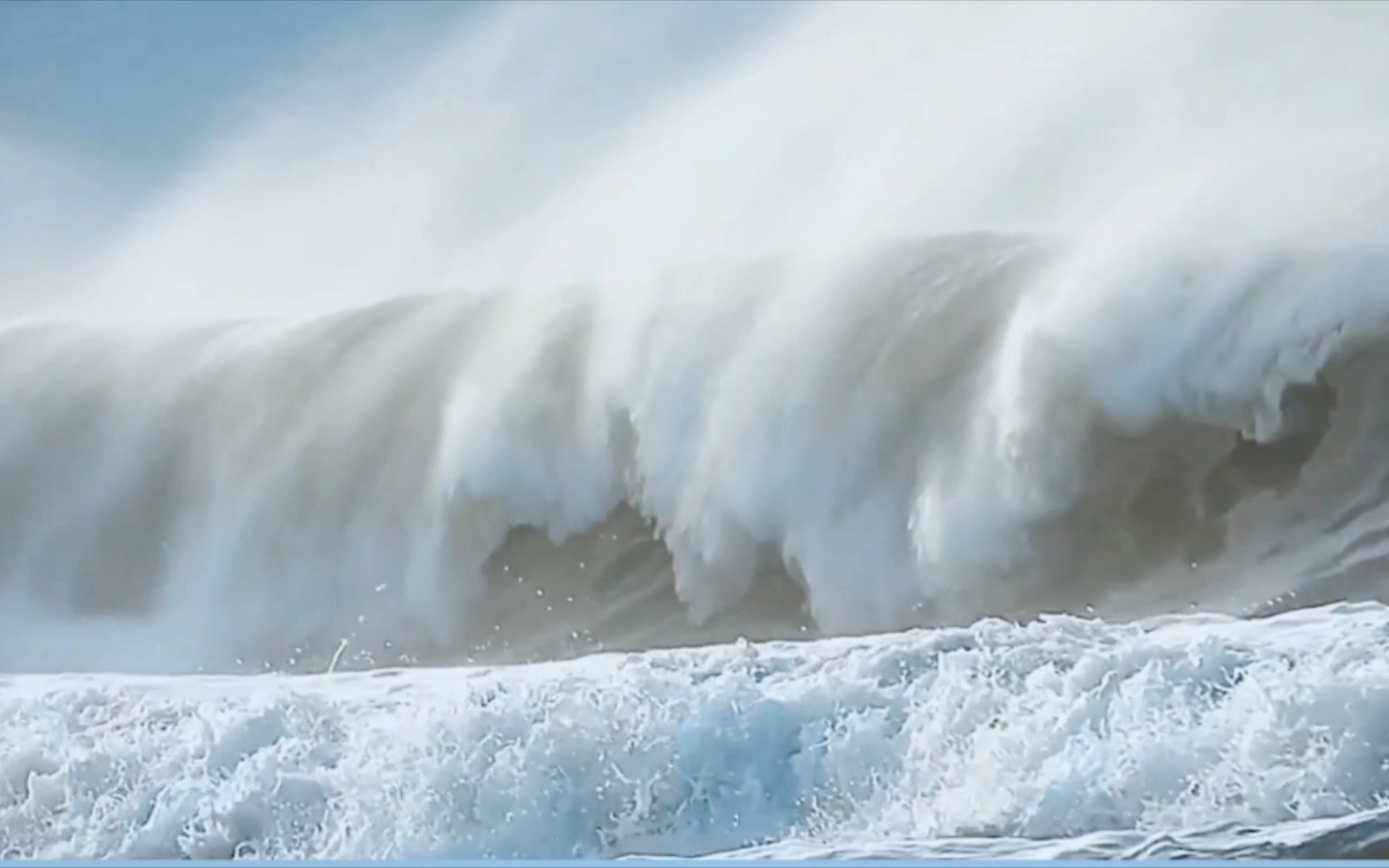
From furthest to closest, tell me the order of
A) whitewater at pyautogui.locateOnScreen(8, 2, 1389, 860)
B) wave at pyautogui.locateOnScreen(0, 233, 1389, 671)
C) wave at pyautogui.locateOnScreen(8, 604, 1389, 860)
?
wave at pyautogui.locateOnScreen(0, 233, 1389, 671)
whitewater at pyautogui.locateOnScreen(8, 2, 1389, 860)
wave at pyautogui.locateOnScreen(8, 604, 1389, 860)

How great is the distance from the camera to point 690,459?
3764 millimetres

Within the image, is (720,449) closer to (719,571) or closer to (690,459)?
(690,459)

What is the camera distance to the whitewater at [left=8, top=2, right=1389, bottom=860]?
3.42m

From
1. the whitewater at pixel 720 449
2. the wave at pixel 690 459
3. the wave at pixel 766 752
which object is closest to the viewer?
the wave at pixel 766 752

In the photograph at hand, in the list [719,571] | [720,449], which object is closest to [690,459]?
[720,449]

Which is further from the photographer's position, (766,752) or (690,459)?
(690,459)

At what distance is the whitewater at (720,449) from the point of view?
3.42 m

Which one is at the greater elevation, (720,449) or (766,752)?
(720,449)

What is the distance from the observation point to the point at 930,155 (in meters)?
3.75

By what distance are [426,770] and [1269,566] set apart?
151 centimetres

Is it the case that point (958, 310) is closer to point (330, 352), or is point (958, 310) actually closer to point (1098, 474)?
point (1098, 474)

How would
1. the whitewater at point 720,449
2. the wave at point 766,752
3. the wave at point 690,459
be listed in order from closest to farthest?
1. the wave at point 766,752
2. the whitewater at point 720,449
3. the wave at point 690,459

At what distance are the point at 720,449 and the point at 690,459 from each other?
67 mm

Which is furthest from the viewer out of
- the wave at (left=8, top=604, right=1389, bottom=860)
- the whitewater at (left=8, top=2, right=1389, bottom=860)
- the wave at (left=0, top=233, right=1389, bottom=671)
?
the wave at (left=0, top=233, right=1389, bottom=671)
